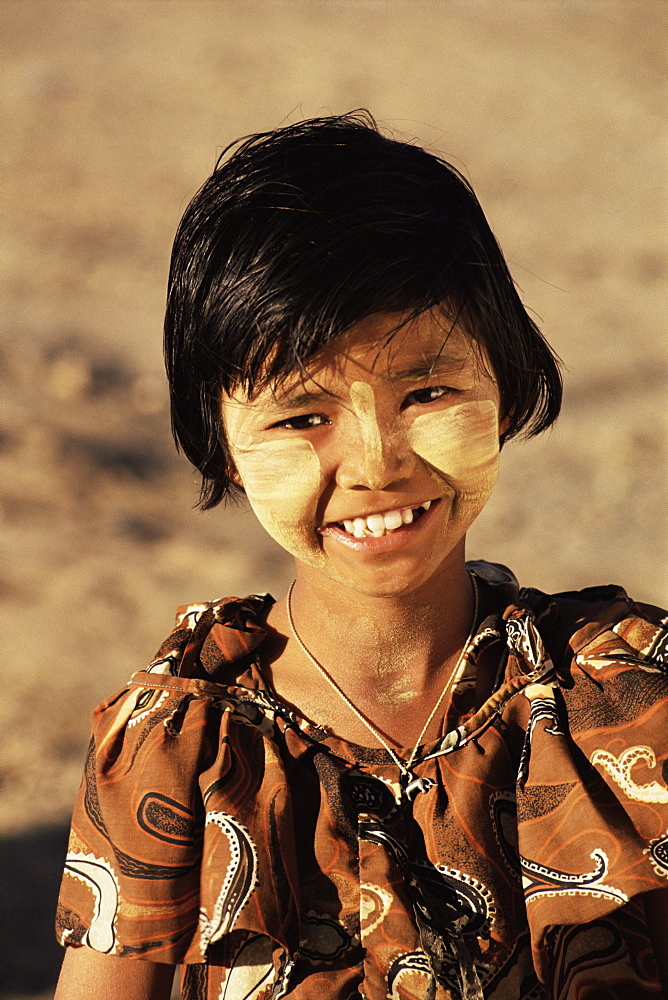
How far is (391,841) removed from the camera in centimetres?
138

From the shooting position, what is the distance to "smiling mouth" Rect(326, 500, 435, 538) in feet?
4.50

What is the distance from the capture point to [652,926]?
53.2 inches

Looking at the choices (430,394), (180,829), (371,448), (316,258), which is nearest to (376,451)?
(371,448)

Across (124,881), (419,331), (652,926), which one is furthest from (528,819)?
(419,331)

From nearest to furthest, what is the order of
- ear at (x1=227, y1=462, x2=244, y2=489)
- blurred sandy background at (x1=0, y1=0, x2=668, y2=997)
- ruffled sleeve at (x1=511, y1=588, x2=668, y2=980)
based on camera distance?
ruffled sleeve at (x1=511, y1=588, x2=668, y2=980) → ear at (x1=227, y1=462, x2=244, y2=489) → blurred sandy background at (x1=0, y1=0, x2=668, y2=997)

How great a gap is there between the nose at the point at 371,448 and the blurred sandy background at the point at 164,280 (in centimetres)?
224

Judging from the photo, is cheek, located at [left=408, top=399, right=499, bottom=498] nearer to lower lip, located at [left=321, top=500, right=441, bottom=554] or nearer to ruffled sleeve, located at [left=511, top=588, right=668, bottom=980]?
lower lip, located at [left=321, top=500, right=441, bottom=554]

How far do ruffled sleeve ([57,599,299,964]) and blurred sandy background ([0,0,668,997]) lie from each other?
1797mm

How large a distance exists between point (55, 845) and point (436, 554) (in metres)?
2.37

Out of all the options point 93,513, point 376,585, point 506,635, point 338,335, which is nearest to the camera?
point 338,335

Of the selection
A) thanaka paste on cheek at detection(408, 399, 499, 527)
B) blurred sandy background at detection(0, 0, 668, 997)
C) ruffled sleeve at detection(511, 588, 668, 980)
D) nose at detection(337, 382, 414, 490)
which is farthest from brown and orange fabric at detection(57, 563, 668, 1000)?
blurred sandy background at detection(0, 0, 668, 997)

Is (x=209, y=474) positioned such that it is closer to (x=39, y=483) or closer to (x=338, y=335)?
(x=338, y=335)

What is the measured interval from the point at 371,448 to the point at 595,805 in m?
0.52

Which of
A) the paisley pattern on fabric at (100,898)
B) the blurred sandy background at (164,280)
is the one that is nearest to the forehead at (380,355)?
the paisley pattern on fabric at (100,898)
